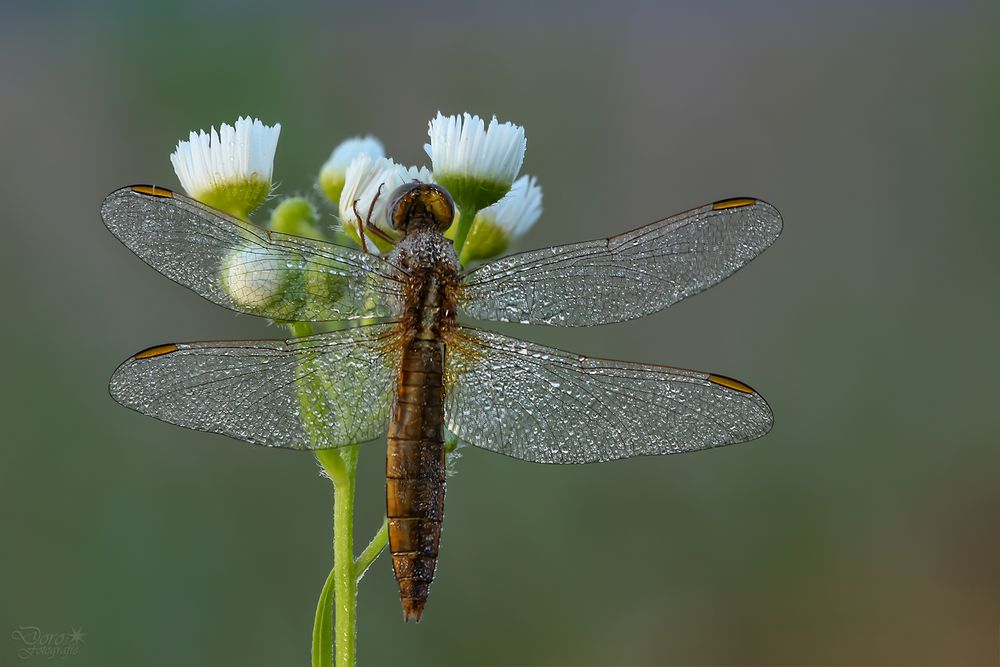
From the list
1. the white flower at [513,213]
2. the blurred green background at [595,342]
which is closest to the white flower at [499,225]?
the white flower at [513,213]

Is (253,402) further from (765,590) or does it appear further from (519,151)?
(765,590)

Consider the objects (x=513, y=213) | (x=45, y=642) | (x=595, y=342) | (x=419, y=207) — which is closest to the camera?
(x=419, y=207)

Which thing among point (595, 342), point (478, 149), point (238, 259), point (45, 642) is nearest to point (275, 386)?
point (238, 259)

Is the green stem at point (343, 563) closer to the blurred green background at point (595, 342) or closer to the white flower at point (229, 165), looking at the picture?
the white flower at point (229, 165)

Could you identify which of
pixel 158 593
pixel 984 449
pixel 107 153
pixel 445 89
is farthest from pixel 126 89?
pixel 984 449

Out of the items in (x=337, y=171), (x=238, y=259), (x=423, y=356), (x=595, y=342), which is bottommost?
(x=423, y=356)

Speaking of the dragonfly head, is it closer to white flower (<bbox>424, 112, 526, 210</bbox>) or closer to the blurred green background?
white flower (<bbox>424, 112, 526, 210</bbox>)

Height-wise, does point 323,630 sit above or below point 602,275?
below

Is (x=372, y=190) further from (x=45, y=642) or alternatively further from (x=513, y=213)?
(x=45, y=642)

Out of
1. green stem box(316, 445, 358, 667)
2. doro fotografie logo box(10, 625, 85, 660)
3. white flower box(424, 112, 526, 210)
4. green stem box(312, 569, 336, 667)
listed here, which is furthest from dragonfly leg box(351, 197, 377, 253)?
doro fotografie logo box(10, 625, 85, 660)
